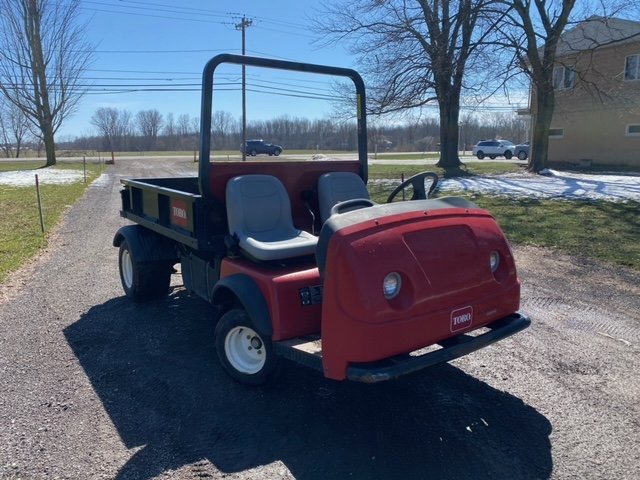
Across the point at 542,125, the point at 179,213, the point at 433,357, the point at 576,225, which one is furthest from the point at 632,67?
the point at 433,357

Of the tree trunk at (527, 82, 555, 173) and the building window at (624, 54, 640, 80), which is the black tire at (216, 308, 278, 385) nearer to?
the tree trunk at (527, 82, 555, 173)

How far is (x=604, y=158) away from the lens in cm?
2742

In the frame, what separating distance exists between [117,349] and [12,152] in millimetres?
76319

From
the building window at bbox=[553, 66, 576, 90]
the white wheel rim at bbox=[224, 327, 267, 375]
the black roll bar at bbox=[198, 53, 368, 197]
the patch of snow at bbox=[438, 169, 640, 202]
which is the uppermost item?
the building window at bbox=[553, 66, 576, 90]

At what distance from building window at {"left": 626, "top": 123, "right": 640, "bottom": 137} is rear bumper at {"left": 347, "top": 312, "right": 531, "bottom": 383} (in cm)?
2724

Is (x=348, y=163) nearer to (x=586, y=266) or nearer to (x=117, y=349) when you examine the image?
(x=117, y=349)

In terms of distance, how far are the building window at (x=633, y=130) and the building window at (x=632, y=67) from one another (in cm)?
247

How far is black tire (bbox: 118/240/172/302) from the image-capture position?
Result: 5258 millimetres

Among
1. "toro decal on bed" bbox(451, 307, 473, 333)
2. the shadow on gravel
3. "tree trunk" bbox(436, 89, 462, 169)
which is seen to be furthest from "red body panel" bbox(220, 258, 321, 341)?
"tree trunk" bbox(436, 89, 462, 169)

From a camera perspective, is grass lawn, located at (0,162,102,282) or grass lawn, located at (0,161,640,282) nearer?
grass lawn, located at (0,161,640,282)

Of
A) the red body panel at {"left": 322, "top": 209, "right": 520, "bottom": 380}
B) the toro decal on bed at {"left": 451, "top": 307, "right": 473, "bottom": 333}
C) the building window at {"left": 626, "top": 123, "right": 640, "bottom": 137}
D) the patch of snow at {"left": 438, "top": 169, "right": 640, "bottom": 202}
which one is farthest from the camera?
the building window at {"left": 626, "top": 123, "right": 640, "bottom": 137}

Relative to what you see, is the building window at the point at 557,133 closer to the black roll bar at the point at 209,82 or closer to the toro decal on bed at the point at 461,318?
the black roll bar at the point at 209,82

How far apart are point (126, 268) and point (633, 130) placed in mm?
Result: 27524

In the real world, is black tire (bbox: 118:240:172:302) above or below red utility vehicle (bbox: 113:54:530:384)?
below
